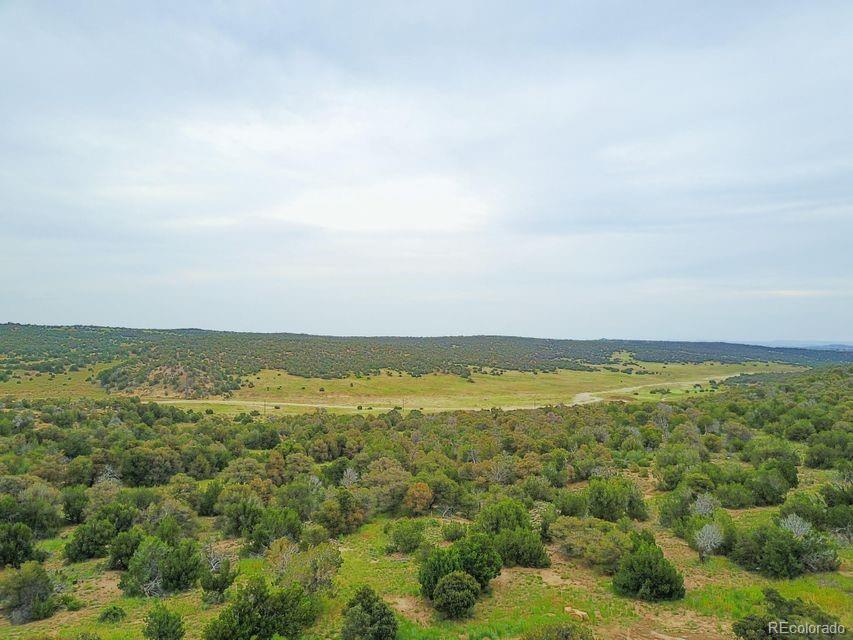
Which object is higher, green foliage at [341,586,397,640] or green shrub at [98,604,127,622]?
green foliage at [341,586,397,640]

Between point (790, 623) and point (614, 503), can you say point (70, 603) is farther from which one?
point (614, 503)

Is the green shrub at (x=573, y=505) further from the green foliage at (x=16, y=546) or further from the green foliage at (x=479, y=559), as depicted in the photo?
the green foliage at (x=16, y=546)

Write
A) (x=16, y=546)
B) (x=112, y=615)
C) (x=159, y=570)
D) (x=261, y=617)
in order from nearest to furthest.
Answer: (x=261, y=617)
(x=112, y=615)
(x=159, y=570)
(x=16, y=546)

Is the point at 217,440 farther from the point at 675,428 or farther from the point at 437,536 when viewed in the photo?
the point at 675,428

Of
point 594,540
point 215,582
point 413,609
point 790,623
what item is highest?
point 790,623

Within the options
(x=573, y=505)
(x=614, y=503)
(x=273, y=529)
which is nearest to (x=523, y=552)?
(x=573, y=505)

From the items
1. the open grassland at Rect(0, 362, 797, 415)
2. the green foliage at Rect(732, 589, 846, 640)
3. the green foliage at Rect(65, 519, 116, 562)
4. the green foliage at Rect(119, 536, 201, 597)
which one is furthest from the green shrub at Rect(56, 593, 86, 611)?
the open grassland at Rect(0, 362, 797, 415)

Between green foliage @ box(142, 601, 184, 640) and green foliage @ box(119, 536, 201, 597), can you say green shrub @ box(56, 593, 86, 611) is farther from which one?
green foliage @ box(142, 601, 184, 640)
